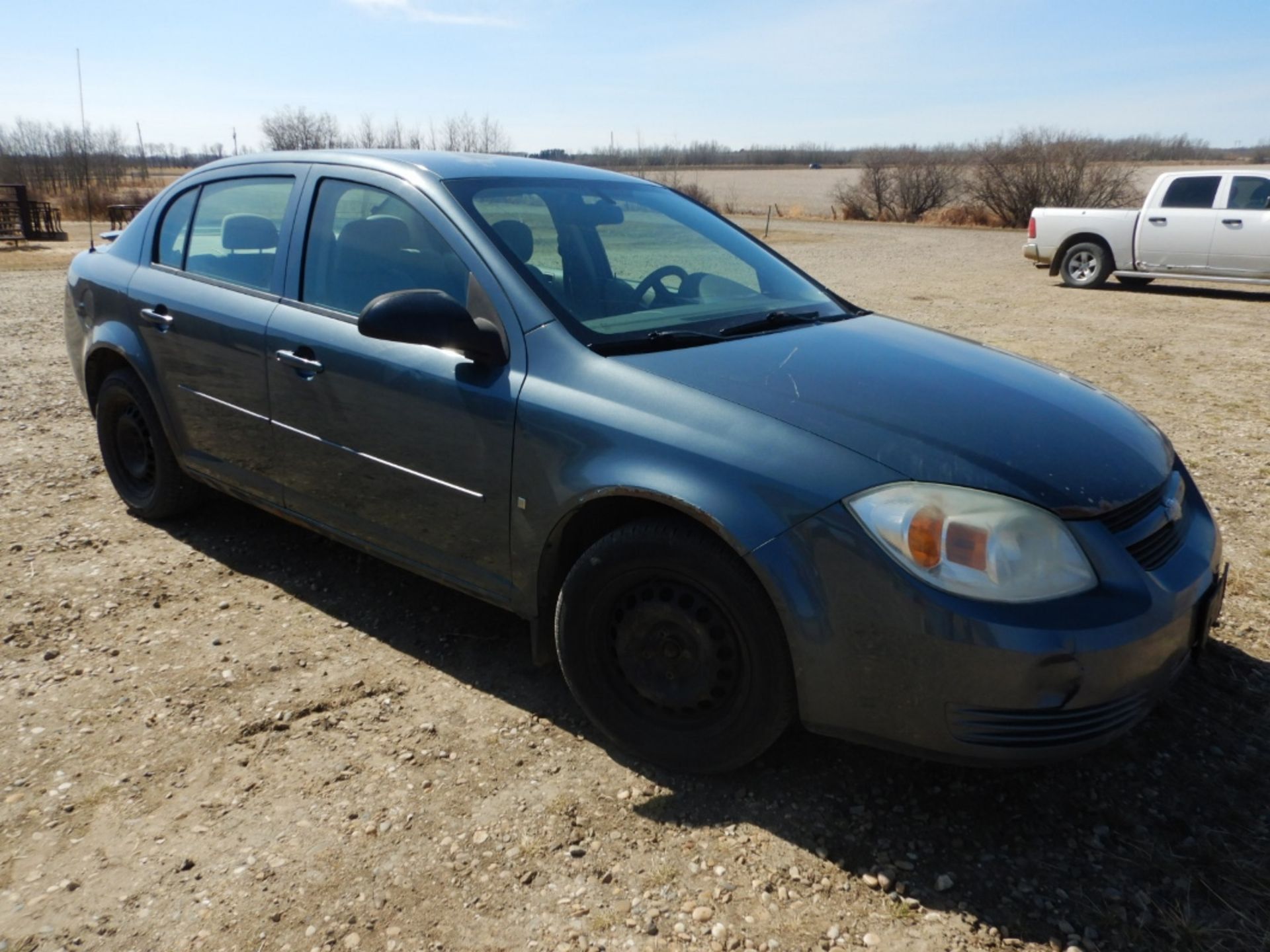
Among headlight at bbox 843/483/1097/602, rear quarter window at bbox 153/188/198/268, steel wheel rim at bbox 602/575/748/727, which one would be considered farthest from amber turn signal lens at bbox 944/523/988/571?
rear quarter window at bbox 153/188/198/268

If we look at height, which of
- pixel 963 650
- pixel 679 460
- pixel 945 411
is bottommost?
pixel 963 650

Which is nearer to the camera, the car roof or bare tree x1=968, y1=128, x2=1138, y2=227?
the car roof

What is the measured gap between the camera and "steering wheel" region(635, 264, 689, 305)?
10.9 ft

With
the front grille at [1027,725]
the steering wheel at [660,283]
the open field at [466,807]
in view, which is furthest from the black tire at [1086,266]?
the front grille at [1027,725]

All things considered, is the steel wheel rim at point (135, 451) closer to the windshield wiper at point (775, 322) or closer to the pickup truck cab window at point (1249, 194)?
the windshield wiper at point (775, 322)

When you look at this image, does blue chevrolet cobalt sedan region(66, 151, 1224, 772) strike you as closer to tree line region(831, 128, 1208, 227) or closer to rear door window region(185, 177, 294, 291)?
rear door window region(185, 177, 294, 291)

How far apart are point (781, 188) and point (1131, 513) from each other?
63.3 meters

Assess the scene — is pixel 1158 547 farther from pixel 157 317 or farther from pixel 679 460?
pixel 157 317

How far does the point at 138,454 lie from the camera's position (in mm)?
4621

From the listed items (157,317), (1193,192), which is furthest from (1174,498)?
(1193,192)

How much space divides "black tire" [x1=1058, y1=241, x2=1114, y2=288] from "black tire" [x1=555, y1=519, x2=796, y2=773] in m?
14.7

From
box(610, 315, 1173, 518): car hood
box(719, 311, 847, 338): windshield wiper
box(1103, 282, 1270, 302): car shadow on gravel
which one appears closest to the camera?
box(610, 315, 1173, 518): car hood

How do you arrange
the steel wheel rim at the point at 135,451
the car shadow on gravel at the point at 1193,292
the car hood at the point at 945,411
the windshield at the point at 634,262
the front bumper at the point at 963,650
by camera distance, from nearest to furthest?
the front bumper at the point at 963,650
the car hood at the point at 945,411
the windshield at the point at 634,262
the steel wheel rim at the point at 135,451
the car shadow on gravel at the point at 1193,292

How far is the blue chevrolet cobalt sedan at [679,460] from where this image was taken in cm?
227
